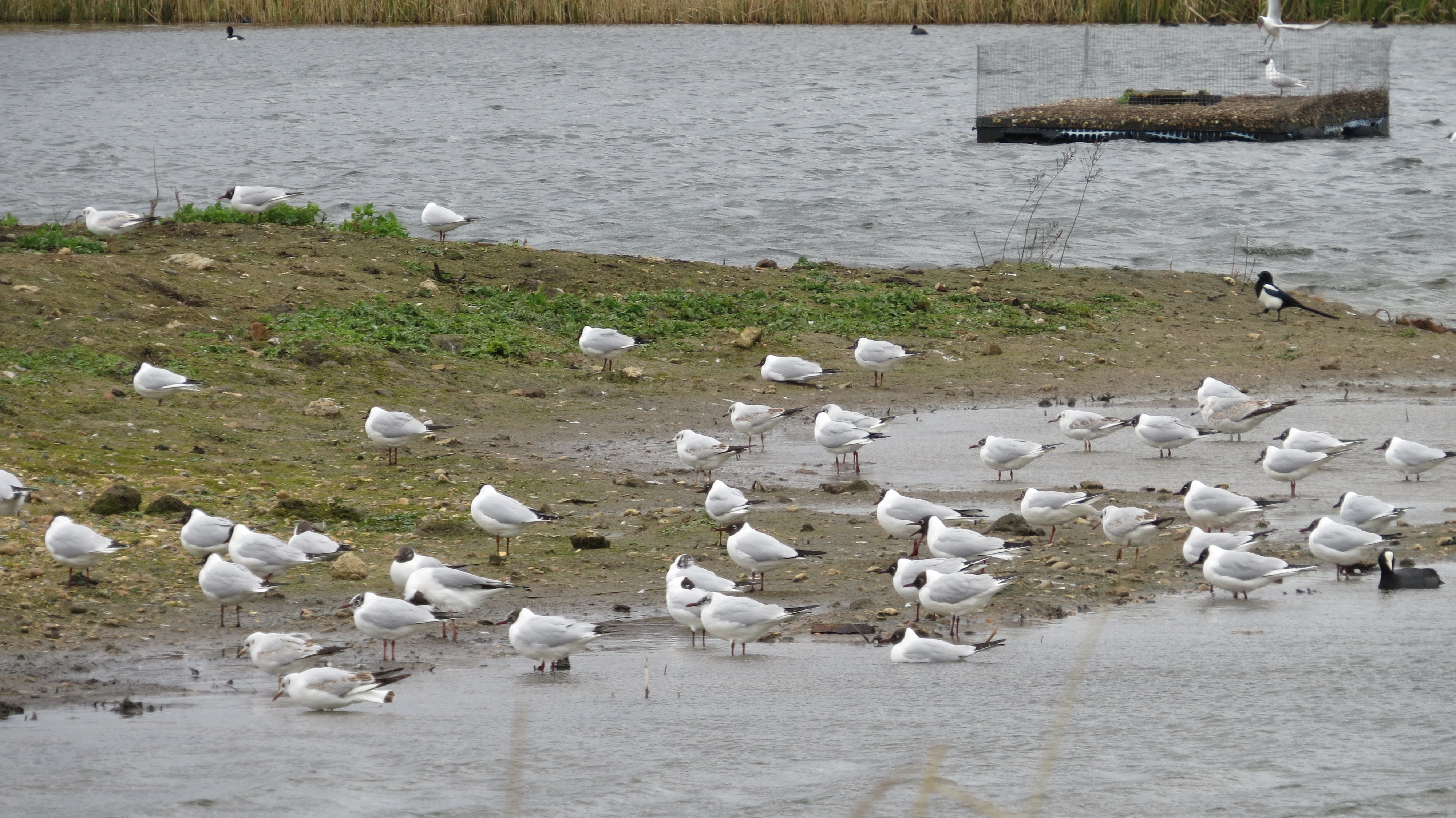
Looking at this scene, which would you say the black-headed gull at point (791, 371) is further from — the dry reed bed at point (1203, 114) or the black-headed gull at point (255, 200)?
the dry reed bed at point (1203, 114)

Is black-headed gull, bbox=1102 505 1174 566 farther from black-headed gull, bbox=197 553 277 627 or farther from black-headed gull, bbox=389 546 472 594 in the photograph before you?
black-headed gull, bbox=197 553 277 627

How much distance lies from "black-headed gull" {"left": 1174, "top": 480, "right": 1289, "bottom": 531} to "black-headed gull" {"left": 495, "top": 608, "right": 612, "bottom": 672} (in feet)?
13.5

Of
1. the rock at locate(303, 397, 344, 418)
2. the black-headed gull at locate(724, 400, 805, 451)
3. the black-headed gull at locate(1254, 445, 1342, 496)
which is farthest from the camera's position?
the black-headed gull at locate(724, 400, 805, 451)

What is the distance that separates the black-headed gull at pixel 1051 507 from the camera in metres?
9.33

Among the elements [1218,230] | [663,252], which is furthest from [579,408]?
[1218,230]

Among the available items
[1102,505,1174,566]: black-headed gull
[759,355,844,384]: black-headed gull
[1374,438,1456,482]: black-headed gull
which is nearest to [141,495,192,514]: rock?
[1102,505,1174,566]: black-headed gull

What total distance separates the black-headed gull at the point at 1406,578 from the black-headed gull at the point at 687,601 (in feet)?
12.3

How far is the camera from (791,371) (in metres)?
13.5

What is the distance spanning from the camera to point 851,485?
1070 centimetres

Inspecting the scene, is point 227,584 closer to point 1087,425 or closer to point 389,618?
point 389,618

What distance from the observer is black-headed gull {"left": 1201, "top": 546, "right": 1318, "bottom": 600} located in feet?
27.3

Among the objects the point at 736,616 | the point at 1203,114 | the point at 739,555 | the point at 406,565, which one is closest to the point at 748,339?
the point at 739,555

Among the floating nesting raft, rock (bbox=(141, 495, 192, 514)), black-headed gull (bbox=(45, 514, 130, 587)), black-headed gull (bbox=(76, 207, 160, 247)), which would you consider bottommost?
rock (bbox=(141, 495, 192, 514))

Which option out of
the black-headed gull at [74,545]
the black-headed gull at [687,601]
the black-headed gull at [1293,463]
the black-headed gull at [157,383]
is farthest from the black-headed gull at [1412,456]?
the black-headed gull at [157,383]
